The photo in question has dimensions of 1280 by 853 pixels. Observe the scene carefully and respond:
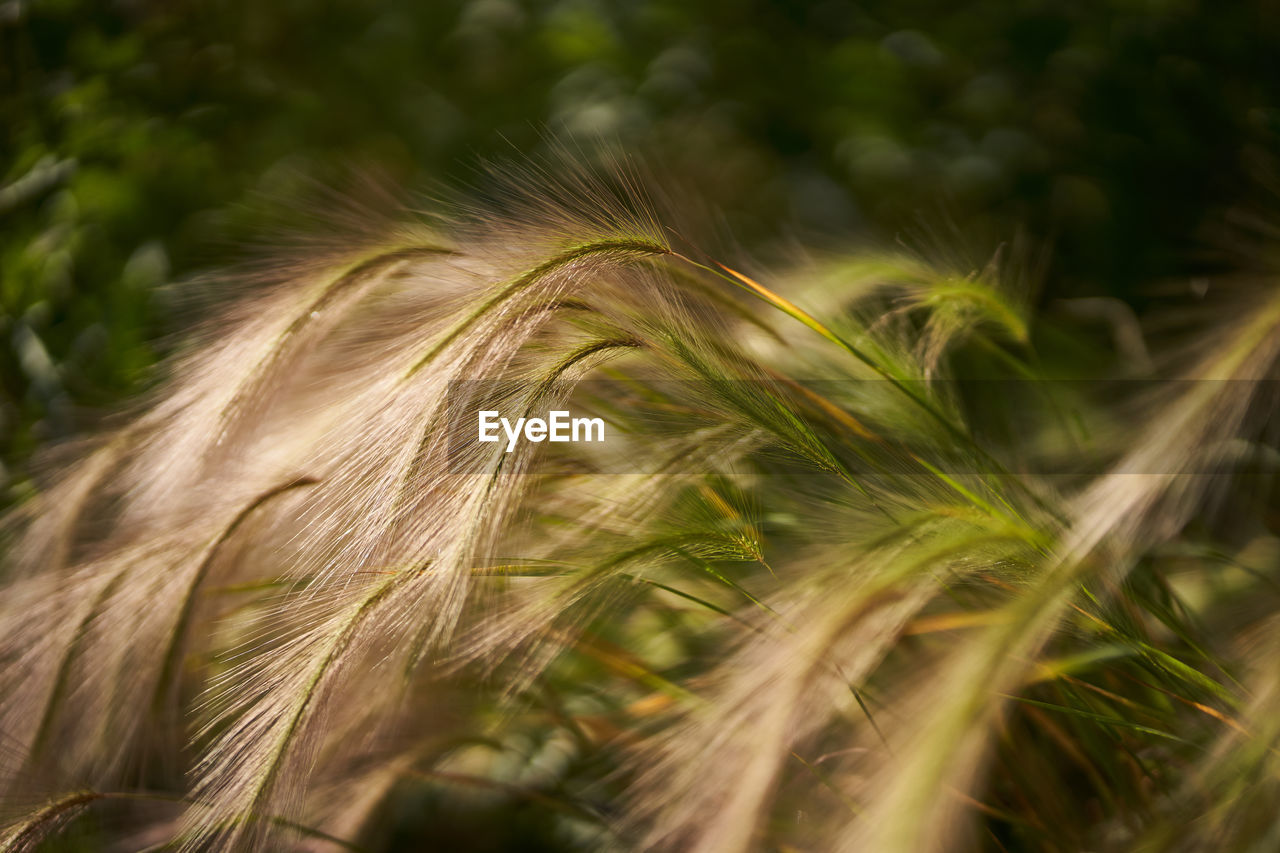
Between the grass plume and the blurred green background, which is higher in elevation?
the blurred green background

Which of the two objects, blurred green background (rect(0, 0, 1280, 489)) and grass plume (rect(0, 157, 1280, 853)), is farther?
blurred green background (rect(0, 0, 1280, 489))

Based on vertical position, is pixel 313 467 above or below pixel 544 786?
above

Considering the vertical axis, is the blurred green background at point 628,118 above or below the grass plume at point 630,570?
above

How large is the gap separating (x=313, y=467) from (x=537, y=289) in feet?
0.71

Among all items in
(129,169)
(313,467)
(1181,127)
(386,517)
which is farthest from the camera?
(129,169)

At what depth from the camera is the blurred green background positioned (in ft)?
4.56

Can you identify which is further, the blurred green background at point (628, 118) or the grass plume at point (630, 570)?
the blurred green background at point (628, 118)

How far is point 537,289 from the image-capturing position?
0.56 m

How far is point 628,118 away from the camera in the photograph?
150 centimetres

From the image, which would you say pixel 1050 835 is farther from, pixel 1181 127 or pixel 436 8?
pixel 436 8

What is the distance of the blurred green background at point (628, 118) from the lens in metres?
1.39

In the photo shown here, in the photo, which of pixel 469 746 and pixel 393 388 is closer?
pixel 393 388

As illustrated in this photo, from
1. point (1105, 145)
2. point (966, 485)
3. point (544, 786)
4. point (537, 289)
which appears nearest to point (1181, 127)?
point (1105, 145)

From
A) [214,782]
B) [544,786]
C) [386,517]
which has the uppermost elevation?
[386,517]
